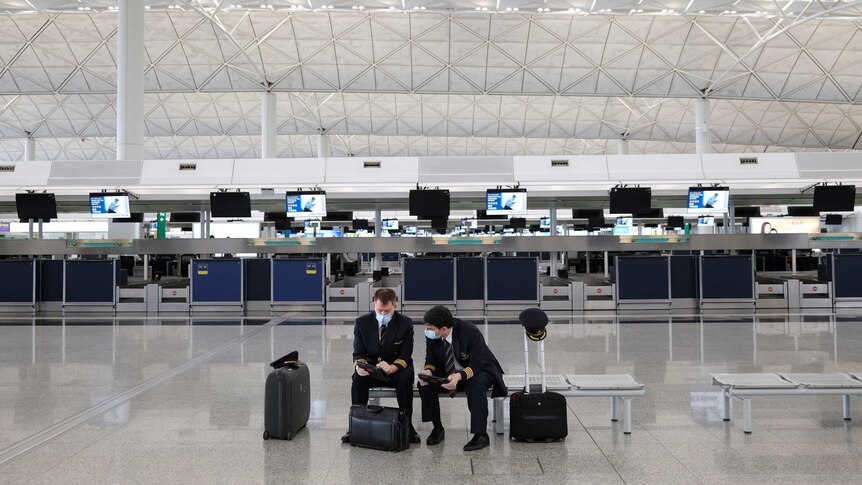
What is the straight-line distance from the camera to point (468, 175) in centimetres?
1606

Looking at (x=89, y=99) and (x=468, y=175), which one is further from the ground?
(x=89, y=99)

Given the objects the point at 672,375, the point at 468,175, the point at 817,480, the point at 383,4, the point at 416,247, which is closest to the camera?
the point at 817,480

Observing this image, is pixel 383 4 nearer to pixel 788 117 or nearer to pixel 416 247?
pixel 416 247

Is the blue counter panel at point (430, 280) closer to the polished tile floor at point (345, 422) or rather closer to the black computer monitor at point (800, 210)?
the polished tile floor at point (345, 422)

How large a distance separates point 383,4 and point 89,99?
982 inches

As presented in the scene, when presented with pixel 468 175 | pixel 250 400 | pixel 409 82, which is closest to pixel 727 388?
pixel 250 400

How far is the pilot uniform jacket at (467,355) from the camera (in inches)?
220

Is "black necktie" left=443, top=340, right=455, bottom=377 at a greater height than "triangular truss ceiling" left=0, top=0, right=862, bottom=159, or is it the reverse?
"triangular truss ceiling" left=0, top=0, right=862, bottom=159

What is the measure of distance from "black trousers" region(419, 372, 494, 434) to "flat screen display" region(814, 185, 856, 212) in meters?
14.2

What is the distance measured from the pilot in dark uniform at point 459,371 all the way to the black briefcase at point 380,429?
0.28 m

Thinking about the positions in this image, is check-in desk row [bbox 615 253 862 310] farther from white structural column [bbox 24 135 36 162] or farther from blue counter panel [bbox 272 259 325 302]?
white structural column [bbox 24 135 36 162]

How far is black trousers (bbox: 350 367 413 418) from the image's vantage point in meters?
5.64

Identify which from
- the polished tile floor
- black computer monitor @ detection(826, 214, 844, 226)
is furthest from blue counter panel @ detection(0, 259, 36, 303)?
black computer monitor @ detection(826, 214, 844, 226)

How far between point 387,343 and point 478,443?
1.29m
